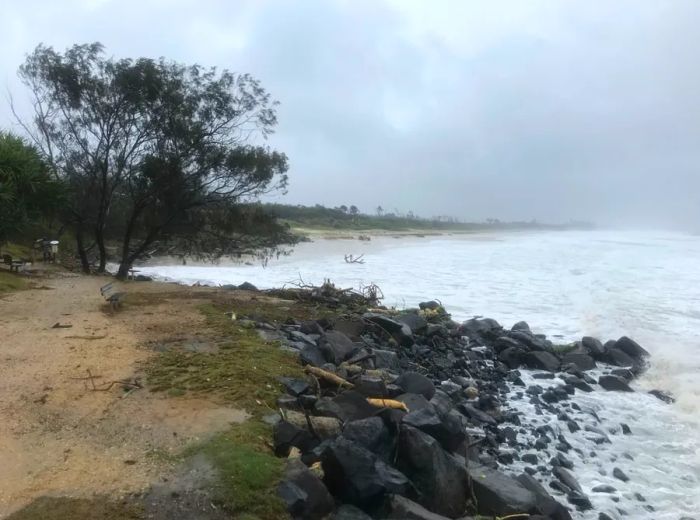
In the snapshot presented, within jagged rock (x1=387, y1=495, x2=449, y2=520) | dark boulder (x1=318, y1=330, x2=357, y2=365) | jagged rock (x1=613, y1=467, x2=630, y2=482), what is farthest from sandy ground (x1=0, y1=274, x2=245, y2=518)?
jagged rock (x1=613, y1=467, x2=630, y2=482)

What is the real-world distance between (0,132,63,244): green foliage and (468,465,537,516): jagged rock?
1470cm

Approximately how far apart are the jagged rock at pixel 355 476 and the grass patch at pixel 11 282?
38.2 feet

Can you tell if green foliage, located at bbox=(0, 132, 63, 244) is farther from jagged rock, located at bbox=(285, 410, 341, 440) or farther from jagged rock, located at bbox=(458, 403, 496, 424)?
jagged rock, located at bbox=(458, 403, 496, 424)

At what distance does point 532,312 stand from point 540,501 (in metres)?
13.7

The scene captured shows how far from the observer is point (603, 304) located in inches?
809

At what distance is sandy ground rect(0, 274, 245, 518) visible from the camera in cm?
495

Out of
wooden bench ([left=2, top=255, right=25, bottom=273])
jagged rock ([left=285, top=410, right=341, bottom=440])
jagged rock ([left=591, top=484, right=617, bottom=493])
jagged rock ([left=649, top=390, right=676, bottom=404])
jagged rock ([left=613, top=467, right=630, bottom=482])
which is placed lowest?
jagged rock ([left=591, top=484, right=617, bottom=493])

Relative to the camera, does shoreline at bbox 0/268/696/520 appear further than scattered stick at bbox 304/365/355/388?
No

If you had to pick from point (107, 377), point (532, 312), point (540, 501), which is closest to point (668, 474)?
point (540, 501)

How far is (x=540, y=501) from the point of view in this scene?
20.8 ft

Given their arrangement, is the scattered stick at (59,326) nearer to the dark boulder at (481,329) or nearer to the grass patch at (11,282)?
the grass patch at (11,282)

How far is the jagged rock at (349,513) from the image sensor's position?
490 cm

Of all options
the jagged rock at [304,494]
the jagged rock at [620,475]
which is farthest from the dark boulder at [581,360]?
the jagged rock at [304,494]

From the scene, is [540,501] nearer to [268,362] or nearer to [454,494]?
[454,494]
